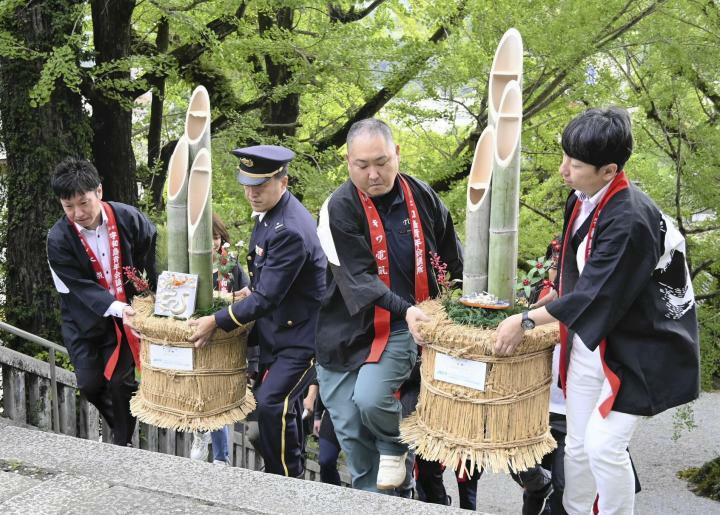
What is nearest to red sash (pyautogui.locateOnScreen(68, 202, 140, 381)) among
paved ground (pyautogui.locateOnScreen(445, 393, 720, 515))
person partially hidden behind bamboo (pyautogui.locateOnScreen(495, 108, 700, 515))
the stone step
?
the stone step

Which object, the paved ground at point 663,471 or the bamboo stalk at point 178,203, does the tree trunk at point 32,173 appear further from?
the paved ground at point 663,471

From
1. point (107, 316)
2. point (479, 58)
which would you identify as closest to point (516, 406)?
point (107, 316)

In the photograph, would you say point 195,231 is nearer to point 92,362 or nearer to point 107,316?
point 107,316

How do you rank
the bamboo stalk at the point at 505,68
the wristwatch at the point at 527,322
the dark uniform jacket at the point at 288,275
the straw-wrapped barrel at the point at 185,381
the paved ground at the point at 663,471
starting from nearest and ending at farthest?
the wristwatch at the point at 527,322 < the bamboo stalk at the point at 505,68 < the straw-wrapped barrel at the point at 185,381 < the dark uniform jacket at the point at 288,275 < the paved ground at the point at 663,471

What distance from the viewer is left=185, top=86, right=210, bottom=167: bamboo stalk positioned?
A: 458 centimetres

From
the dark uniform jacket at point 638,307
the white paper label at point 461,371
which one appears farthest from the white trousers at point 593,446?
the white paper label at point 461,371

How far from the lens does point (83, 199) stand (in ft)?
16.4

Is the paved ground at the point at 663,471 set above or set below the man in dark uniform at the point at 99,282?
below

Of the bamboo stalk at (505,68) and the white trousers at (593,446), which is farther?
the bamboo stalk at (505,68)

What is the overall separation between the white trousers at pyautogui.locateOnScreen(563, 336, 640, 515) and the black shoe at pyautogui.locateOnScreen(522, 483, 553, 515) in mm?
924

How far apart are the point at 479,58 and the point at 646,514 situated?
233 inches

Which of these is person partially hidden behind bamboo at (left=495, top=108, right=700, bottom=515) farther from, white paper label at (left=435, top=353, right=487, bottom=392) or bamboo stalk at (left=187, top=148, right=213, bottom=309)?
bamboo stalk at (left=187, top=148, right=213, bottom=309)

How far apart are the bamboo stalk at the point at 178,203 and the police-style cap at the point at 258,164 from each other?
0.32 meters

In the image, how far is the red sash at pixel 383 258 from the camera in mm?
4121
